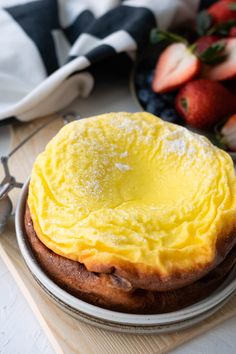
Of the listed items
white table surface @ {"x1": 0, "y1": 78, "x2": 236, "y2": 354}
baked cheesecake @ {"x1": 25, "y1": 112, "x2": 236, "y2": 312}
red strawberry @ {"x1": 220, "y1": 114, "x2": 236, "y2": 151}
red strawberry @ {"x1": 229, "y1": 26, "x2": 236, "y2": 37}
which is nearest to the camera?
baked cheesecake @ {"x1": 25, "y1": 112, "x2": 236, "y2": 312}

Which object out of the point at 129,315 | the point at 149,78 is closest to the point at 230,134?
the point at 149,78

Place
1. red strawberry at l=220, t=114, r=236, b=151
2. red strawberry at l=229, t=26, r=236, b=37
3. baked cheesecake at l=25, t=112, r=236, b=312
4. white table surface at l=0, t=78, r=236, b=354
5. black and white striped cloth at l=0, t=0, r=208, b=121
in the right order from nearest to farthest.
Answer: baked cheesecake at l=25, t=112, r=236, b=312, white table surface at l=0, t=78, r=236, b=354, red strawberry at l=220, t=114, r=236, b=151, black and white striped cloth at l=0, t=0, r=208, b=121, red strawberry at l=229, t=26, r=236, b=37

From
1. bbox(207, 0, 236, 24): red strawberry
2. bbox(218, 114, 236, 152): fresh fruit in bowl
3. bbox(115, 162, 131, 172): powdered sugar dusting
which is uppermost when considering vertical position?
bbox(115, 162, 131, 172): powdered sugar dusting

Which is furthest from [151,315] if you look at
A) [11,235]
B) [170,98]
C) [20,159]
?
[170,98]

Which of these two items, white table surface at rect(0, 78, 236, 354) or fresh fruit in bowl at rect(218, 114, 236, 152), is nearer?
white table surface at rect(0, 78, 236, 354)

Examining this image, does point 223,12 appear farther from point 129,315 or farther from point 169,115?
point 129,315

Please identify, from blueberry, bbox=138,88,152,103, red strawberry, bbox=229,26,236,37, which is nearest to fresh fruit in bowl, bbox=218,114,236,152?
blueberry, bbox=138,88,152,103

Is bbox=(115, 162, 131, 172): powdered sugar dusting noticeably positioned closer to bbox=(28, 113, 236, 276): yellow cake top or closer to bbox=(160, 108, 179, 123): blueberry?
bbox=(28, 113, 236, 276): yellow cake top

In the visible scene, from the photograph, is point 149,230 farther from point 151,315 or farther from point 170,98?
point 170,98
